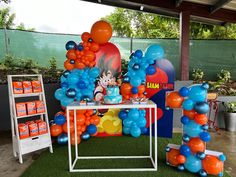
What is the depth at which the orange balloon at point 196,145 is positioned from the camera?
267 centimetres

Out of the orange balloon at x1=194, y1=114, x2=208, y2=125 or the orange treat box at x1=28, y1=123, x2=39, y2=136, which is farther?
the orange treat box at x1=28, y1=123, x2=39, y2=136

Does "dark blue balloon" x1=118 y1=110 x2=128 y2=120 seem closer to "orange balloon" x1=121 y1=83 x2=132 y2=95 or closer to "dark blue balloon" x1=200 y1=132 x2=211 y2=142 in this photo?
"orange balloon" x1=121 y1=83 x2=132 y2=95

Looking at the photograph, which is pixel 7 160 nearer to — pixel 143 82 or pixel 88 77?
pixel 88 77

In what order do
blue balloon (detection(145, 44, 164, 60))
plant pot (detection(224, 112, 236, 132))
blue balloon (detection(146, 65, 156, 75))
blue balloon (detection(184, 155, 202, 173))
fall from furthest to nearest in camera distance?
plant pot (detection(224, 112, 236, 132))
blue balloon (detection(146, 65, 156, 75))
blue balloon (detection(145, 44, 164, 60))
blue balloon (detection(184, 155, 202, 173))

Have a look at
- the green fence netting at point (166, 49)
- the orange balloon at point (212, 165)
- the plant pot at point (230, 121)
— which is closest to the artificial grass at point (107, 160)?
the orange balloon at point (212, 165)

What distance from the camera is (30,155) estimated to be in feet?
11.6

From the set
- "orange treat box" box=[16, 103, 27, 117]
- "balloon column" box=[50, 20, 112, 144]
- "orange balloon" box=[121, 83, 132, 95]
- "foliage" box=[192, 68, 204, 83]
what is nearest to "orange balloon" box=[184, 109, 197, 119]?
"orange balloon" box=[121, 83, 132, 95]

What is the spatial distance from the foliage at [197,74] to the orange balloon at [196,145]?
3.64 metres

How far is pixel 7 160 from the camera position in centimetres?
336

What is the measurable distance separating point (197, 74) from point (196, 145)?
12.5ft

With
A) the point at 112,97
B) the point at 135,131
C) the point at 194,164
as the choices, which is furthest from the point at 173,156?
the point at 135,131

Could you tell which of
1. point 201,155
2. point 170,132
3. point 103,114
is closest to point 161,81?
point 170,132

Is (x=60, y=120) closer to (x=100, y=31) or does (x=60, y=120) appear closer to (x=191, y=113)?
(x=100, y=31)

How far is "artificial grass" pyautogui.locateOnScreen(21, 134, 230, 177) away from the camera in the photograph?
282 cm
